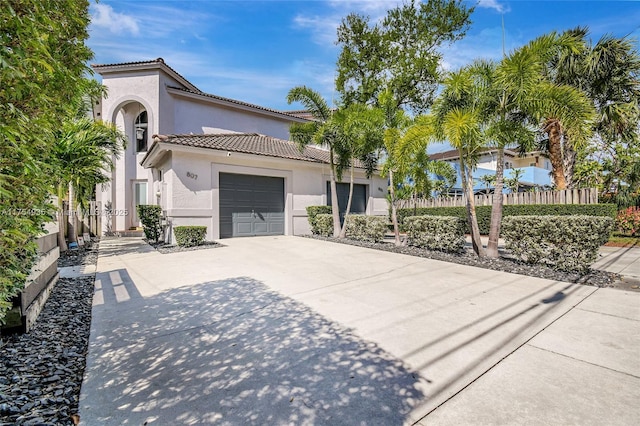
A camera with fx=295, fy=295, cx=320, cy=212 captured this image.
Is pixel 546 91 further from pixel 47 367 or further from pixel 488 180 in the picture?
pixel 488 180

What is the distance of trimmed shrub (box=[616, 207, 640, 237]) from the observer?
436 inches

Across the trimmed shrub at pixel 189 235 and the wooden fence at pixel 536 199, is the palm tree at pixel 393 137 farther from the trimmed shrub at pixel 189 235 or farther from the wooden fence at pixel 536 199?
the trimmed shrub at pixel 189 235

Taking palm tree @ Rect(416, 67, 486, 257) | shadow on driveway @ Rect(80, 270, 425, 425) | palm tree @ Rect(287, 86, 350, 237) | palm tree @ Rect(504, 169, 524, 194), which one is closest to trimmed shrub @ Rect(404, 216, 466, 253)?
palm tree @ Rect(416, 67, 486, 257)

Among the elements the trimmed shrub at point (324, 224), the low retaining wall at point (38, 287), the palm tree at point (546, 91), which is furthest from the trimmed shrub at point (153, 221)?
the palm tree at point (546, 91)

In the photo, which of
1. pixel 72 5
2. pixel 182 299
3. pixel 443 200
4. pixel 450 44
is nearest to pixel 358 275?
pixel 182 299

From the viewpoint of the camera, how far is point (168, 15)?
843 cm

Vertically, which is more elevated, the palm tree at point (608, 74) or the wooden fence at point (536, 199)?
the palm tree at point (608, 74)

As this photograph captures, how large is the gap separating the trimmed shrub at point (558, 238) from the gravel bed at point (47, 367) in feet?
25.4

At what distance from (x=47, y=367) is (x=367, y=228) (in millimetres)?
8991

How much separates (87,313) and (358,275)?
14.6 ft

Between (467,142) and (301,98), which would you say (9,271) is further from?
(301,98)

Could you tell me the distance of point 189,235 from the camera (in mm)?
9555

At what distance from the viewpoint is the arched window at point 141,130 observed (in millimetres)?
15977

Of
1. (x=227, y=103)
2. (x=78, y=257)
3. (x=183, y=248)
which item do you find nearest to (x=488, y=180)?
(x=227, y=103)
